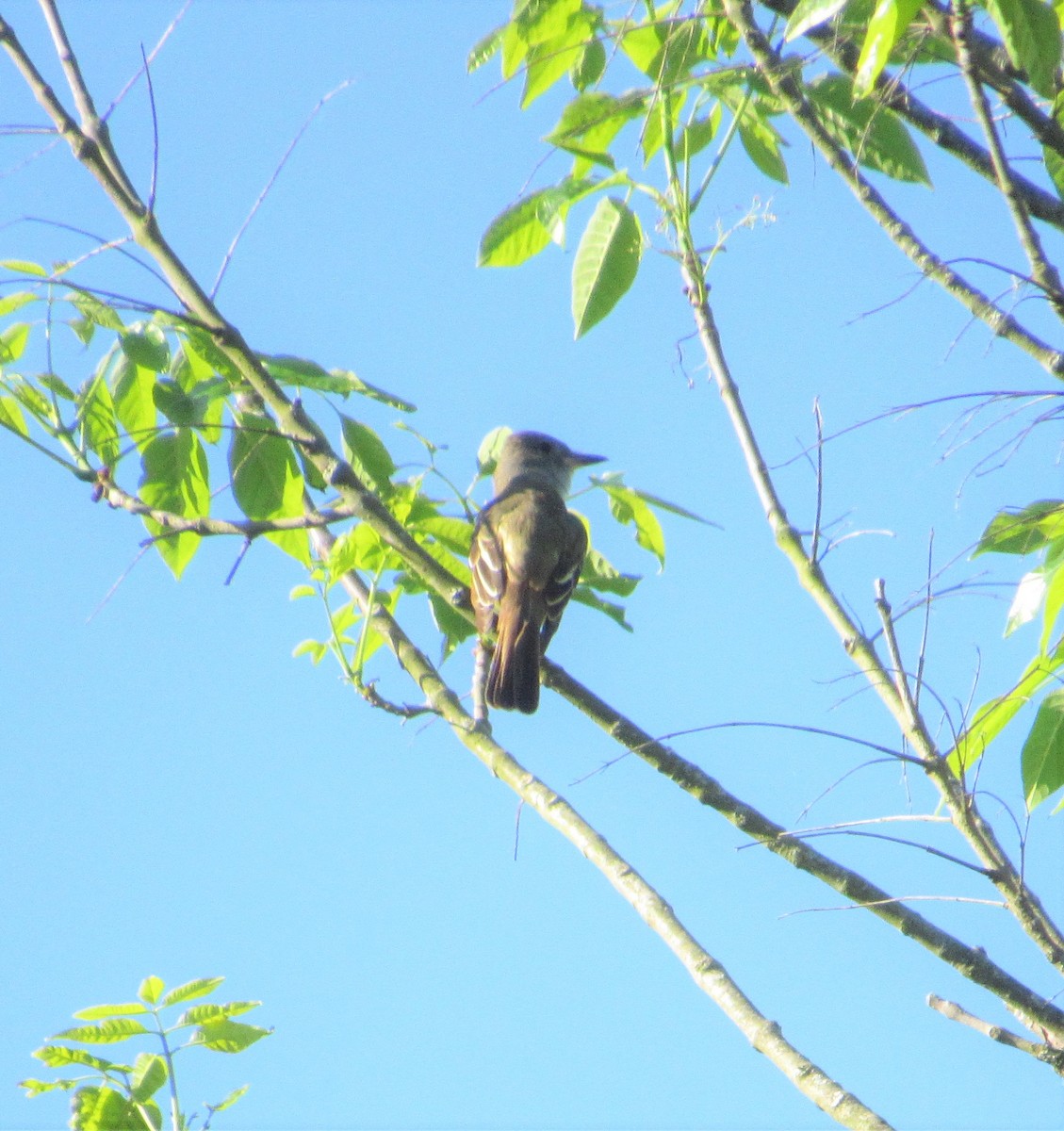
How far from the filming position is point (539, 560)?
17.5 ft

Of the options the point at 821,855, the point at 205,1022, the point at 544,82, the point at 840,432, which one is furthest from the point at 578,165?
the point at 205,1022

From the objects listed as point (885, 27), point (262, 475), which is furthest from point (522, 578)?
point (885, 27)

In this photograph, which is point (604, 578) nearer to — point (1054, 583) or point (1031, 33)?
point (1054, 583)

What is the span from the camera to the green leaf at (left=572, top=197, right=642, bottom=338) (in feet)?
9.73

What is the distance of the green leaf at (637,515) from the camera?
348 cm

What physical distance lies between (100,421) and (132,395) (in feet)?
0.35

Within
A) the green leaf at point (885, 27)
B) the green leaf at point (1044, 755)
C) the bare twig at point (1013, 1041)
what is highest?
the green leaf at point (885, 27)

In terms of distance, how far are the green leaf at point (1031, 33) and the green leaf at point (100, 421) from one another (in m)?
2.10

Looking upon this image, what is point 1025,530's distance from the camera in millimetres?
2648

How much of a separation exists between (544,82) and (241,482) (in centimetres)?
116

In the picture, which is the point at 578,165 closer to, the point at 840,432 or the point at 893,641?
the point at 840,432

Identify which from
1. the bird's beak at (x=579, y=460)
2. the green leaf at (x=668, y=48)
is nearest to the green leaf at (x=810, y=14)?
the green leaf at (x=668, y=48)

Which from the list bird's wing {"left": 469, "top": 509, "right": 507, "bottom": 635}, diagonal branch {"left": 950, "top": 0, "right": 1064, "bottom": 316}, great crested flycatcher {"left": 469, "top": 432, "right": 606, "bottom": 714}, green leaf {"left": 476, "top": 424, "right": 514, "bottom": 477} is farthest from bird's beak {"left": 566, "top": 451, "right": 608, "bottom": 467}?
diagonal branch {"left": 950, "top": 0, "right": 1064, "bottom": 316}

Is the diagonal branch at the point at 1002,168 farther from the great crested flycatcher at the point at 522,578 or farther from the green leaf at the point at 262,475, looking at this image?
the great crested flycatcher at the point at 522,578
